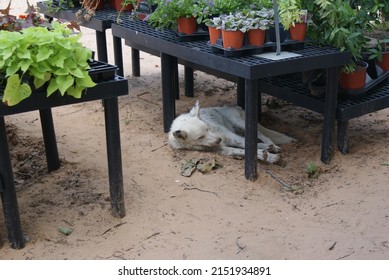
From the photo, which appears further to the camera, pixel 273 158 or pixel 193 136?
pixel 193 136

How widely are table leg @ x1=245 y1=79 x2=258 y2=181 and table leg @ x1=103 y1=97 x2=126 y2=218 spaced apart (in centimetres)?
106

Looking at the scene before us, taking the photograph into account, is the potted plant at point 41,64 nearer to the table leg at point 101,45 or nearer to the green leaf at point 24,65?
the green leaf at point 24,65

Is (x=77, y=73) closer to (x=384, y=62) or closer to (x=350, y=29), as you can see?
(x=350, y=29)

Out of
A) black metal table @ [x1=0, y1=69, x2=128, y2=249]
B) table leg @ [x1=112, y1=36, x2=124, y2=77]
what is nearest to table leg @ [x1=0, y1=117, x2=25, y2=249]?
black metal table @ [x1=0, y1=69, x2=128, y2=249]

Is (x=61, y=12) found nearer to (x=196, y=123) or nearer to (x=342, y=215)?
(x=196, y=123)

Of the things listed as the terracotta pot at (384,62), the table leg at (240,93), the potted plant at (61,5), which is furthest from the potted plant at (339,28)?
the potted plant at (61,5)

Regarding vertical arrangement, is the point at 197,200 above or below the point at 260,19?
below

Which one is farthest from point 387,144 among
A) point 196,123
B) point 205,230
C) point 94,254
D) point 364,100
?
point 94,254

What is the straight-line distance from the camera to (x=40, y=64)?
334 cm

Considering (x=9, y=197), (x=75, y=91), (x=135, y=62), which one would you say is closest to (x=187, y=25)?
(x=75, y=91)

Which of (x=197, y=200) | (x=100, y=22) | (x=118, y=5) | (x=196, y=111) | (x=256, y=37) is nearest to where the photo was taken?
(x=197, y=200)

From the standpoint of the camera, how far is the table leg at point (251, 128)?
4426 millimetres

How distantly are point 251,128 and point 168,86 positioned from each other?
1204 mm

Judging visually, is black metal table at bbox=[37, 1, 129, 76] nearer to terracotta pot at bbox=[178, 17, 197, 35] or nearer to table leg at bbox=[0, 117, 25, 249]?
terracotta pot at bbox=[178, 17, 197, 35]
